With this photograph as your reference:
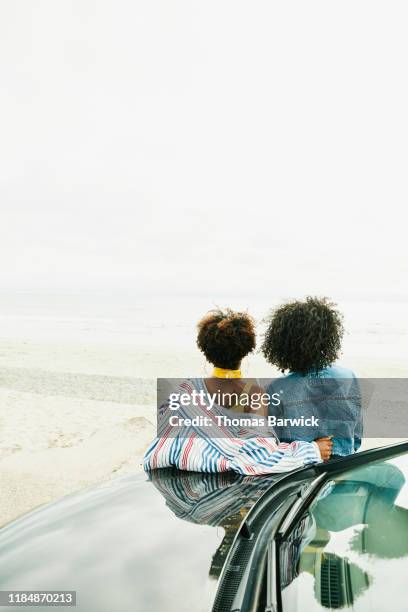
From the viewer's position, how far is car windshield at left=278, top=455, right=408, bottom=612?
4.47 ft

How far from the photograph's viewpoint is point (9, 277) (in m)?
127

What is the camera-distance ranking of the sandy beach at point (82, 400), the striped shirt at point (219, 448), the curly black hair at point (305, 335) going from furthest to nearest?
the sandy beach at point (82, 400), the curly black hair at point (305, 335), the striped shirt at point (219, 448)

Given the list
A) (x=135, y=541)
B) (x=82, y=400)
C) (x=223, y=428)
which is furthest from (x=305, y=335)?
(x=82, y=400)

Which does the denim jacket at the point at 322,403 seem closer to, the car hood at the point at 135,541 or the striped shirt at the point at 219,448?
the striped shirt at the point at 219,448

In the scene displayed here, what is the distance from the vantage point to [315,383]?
→ 3070 mm

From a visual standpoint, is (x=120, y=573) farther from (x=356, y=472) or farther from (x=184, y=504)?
(x=356, y=472)

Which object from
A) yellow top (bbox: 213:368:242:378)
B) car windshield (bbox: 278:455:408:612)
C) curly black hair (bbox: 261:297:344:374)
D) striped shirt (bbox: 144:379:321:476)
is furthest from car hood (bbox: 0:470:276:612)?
curly black hair (bbox: 261:297:344:374)

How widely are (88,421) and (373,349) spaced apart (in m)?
16.8

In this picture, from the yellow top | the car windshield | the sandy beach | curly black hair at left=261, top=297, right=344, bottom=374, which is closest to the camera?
the car windshield

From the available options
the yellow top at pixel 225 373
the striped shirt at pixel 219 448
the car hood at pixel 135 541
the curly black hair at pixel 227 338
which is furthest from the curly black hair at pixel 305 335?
the car hood at pixel 135 541

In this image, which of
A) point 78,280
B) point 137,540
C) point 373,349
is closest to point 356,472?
point 137,540

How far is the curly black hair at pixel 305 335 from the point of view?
304 centimetres

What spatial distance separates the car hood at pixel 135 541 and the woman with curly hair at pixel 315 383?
636 mm

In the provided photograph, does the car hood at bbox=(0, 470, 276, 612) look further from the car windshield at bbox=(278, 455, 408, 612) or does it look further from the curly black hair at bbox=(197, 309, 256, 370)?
the curly black hair at bbox=(197, 309, 256, 370)
